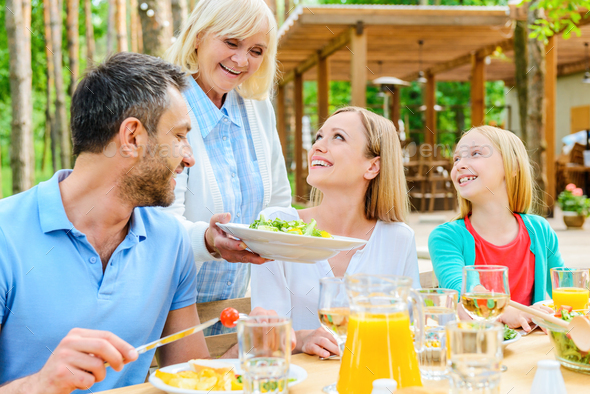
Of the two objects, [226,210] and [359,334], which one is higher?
[226,210]

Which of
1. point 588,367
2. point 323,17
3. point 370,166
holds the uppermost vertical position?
point 323,17

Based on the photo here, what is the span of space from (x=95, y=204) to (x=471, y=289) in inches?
41.0

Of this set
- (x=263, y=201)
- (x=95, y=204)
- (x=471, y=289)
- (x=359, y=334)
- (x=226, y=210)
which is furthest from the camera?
(x=263, y=201)

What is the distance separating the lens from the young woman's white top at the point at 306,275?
6.46 feet

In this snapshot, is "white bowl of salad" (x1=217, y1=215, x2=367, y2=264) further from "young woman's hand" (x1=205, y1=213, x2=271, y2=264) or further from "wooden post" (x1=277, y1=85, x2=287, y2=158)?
"wooden post" (x1=277, y1=85, x2=287, y2=158)

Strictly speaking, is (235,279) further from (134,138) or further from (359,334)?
(359,334)

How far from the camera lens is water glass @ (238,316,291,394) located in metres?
1.00

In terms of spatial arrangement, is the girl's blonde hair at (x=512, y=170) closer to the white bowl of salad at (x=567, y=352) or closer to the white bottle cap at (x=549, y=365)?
the white bowl of salad at (x=567, y=352)

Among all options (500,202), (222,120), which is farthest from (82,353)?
(500,202)

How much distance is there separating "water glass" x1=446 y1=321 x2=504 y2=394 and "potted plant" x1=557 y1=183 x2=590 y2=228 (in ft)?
26.2

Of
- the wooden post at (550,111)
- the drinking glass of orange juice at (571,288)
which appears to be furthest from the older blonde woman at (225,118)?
the wooden post at (550,111)

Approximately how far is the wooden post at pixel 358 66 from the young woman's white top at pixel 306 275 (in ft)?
20.8

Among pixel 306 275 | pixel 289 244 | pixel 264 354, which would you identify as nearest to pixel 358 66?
pixel 306 275

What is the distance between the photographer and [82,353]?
43.7 inches
